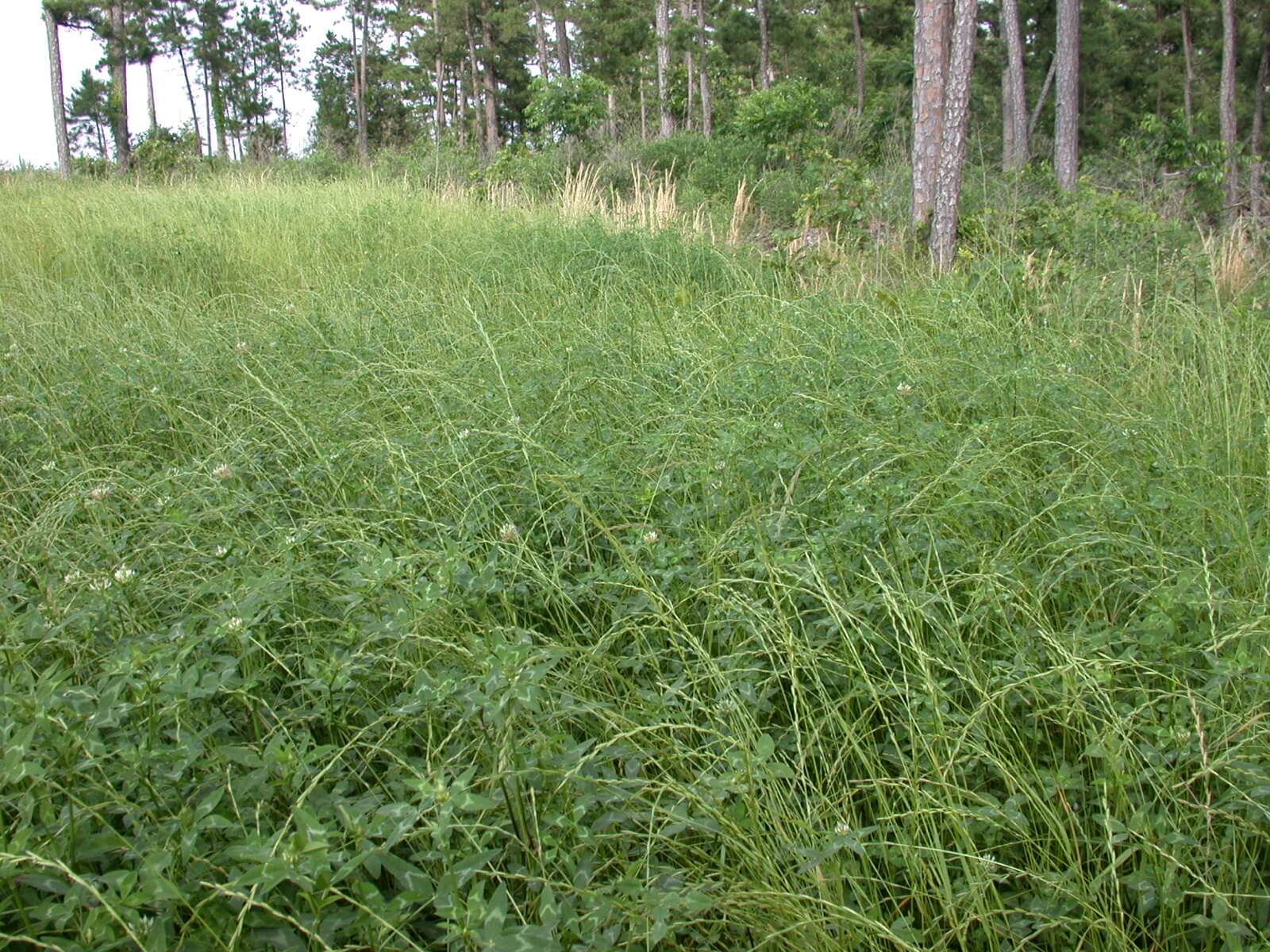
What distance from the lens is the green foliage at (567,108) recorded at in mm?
15883

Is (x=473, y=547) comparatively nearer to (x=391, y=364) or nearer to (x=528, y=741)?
(x=528, y=741)

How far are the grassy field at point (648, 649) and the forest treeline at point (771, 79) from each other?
12.9 ft

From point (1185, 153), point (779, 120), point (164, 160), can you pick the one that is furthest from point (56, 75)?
point (1185, 153)

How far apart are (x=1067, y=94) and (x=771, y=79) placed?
8.57 meters

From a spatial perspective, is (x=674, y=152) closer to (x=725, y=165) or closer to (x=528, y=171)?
(x=725, y=165)

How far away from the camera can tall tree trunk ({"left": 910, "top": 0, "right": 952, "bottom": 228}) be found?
6148 mm

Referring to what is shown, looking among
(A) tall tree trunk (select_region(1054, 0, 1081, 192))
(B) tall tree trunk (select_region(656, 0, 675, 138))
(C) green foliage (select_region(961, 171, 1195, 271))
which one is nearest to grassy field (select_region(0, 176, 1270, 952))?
(C) green foliage (select_region(961, 171, 1195, 271))

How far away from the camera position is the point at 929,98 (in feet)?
20.6

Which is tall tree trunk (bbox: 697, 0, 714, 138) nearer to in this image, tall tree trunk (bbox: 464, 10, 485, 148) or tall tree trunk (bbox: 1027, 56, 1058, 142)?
tall tree trunk (bbox: 1027, 56, 1058, 142)

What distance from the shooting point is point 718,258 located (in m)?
5.61

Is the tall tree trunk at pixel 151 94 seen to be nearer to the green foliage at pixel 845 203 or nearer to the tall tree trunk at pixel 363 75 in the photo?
the tall tree trunk at pixel 363 75

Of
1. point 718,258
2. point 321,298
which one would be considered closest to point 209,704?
point 321,298

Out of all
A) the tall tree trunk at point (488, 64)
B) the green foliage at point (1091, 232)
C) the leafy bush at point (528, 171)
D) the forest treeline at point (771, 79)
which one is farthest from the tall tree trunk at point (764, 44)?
the green foliage at point (1091, 232)

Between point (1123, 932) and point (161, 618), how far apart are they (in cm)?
184
